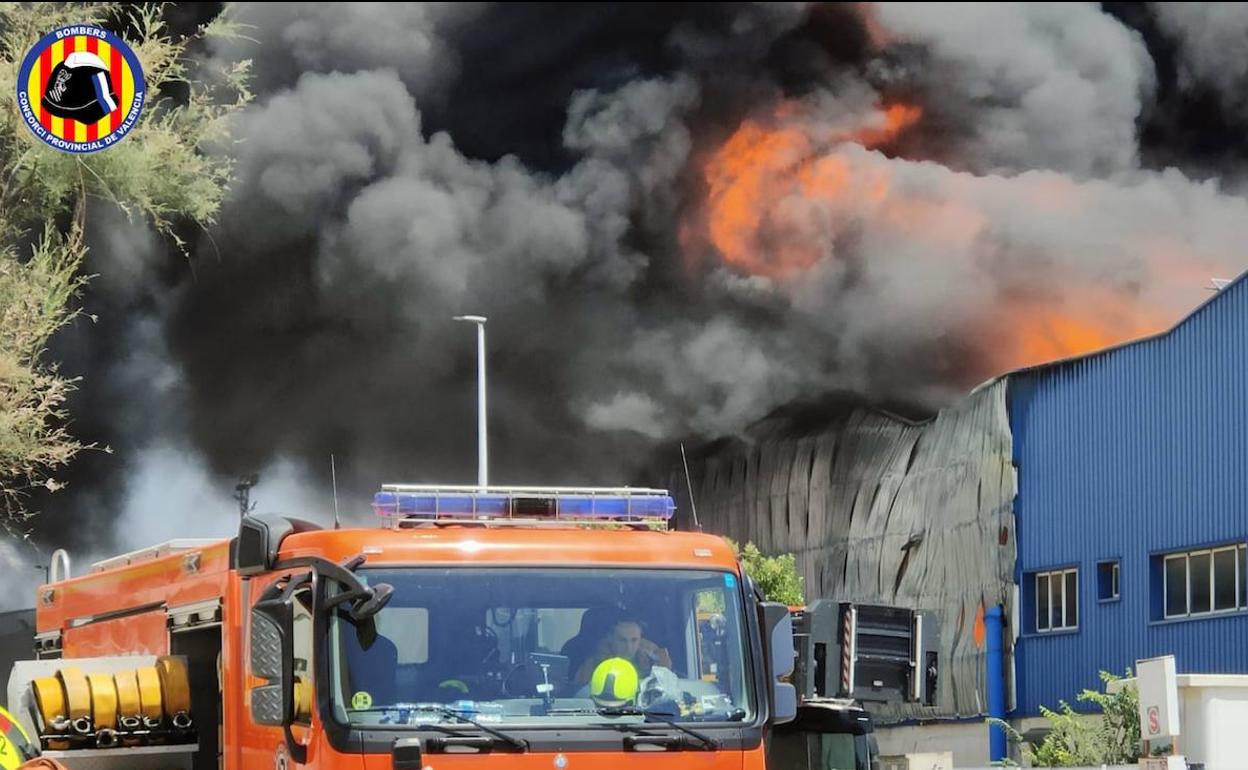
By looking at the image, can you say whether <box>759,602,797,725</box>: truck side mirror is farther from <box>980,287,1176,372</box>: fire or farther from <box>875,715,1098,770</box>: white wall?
<box>980,287,1176,372</box>: fire

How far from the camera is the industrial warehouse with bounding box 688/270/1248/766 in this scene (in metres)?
31.3

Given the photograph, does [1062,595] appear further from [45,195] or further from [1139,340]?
[45,195]

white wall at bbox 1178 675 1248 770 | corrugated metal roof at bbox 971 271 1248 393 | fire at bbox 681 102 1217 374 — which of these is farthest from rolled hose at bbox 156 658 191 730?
fire at bbox 681 102 1217 374

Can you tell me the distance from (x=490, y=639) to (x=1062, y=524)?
89.1ft

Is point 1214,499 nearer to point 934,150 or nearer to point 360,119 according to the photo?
point 934,150

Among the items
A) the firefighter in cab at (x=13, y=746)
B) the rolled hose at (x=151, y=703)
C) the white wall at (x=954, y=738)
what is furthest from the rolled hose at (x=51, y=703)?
the white wall at (x=954, y=738)

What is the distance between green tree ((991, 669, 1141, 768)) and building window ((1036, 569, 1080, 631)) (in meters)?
6.74

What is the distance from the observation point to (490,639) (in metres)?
9.44

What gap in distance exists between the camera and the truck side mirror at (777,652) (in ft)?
32.2

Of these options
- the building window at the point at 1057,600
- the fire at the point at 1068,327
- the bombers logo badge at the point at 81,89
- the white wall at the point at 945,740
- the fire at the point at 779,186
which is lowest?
the white wall at the point at 945,740

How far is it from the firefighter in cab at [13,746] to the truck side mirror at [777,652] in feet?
14.5

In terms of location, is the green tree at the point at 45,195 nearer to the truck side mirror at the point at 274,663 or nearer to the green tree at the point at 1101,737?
the green tree at the point at 1101,737

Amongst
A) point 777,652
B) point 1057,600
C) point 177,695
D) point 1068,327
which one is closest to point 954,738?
point 1057,600

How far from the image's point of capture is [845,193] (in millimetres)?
47594
